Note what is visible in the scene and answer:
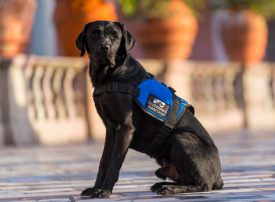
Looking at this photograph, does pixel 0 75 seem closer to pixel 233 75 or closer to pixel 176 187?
pixel 176 187

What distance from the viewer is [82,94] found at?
737 centimetres

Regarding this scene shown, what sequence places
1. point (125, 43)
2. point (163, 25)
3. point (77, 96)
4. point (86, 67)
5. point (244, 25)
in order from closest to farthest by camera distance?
point (125, 43) → point (86, 67) → point (77, 96) → point (163, 25) → point (244, 25)

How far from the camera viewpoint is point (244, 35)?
31.6ft

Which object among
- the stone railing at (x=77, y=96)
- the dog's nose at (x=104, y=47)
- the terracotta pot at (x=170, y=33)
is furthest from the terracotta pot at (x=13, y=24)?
the dog's nose at (x=104, y=47)

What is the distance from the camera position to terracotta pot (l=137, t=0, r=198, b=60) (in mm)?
7659

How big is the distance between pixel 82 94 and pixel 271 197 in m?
5.27

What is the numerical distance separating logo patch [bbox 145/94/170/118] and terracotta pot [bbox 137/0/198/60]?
499 centimetres

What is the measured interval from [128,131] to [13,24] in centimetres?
397

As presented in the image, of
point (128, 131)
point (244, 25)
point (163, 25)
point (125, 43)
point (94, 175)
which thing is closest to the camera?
point (128, 131)

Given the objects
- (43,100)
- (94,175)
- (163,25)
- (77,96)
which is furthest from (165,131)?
(163,25)

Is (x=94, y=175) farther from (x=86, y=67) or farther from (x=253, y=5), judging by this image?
(x=253, y=5)

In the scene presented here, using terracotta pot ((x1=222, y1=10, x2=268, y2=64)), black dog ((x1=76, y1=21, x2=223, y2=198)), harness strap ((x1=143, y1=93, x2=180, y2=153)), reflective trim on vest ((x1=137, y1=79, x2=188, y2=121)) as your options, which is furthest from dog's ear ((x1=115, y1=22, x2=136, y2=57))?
terracotta pot ((x1=222, y1=10, x2=268, y2=64))

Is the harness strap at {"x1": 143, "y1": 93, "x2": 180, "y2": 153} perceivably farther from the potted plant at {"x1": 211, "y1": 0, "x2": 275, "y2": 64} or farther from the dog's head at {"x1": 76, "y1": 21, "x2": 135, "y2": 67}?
the potted plant at {"x1": 211, "y1": 0, "x2": 275, "y2": 64}

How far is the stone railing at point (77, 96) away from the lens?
20.5ft
